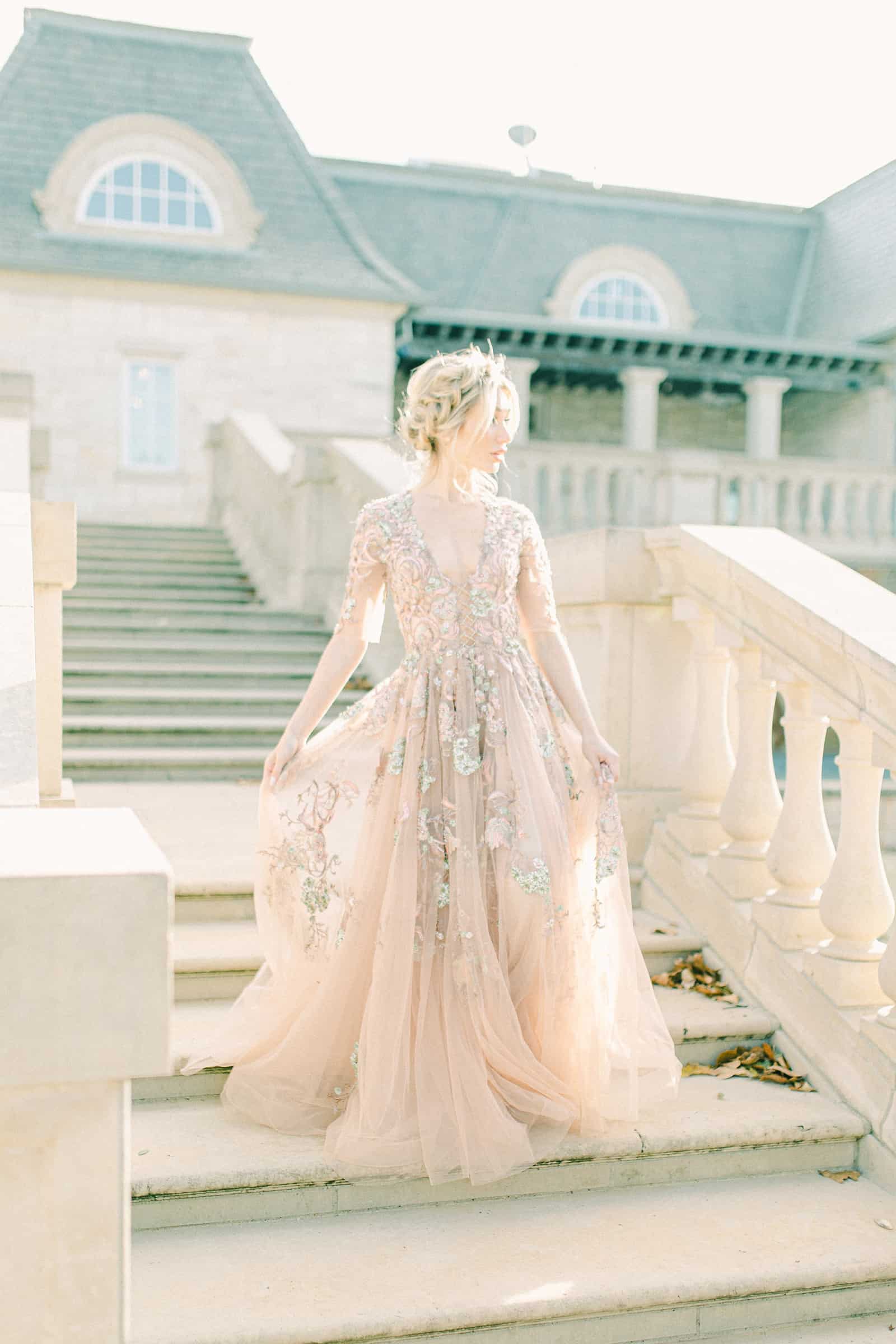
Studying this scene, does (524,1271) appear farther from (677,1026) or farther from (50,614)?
(50,614)

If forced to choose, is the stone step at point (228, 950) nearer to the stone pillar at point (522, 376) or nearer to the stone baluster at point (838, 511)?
the stone pillar at point (522, 376)

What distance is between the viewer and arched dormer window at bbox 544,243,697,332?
20.8 m

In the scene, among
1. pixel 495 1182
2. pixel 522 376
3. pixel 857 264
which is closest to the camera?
pixel 495 1182

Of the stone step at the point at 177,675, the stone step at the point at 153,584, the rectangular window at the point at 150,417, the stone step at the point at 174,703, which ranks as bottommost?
the stone step at the point at 174,703

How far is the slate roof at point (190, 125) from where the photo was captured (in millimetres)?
16734

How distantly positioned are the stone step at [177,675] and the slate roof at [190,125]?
10.7 m

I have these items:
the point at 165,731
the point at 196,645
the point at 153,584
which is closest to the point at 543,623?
the point at 165,731

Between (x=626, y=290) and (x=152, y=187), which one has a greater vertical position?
(x=152, y=187)

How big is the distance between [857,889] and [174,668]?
5036 millimetres

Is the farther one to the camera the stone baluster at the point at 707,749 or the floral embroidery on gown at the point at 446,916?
the stone baluster at the point at 707,749

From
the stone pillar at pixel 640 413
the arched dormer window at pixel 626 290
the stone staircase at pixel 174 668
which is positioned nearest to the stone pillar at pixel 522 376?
the stone pillar at pixel 640 413

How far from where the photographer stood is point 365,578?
3121 mm

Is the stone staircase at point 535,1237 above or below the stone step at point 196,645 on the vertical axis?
below

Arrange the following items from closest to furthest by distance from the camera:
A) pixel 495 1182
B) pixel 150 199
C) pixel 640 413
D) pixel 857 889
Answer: pixel 495 1182
pixel 857 889
pixel 150 199
pixel 640 413
